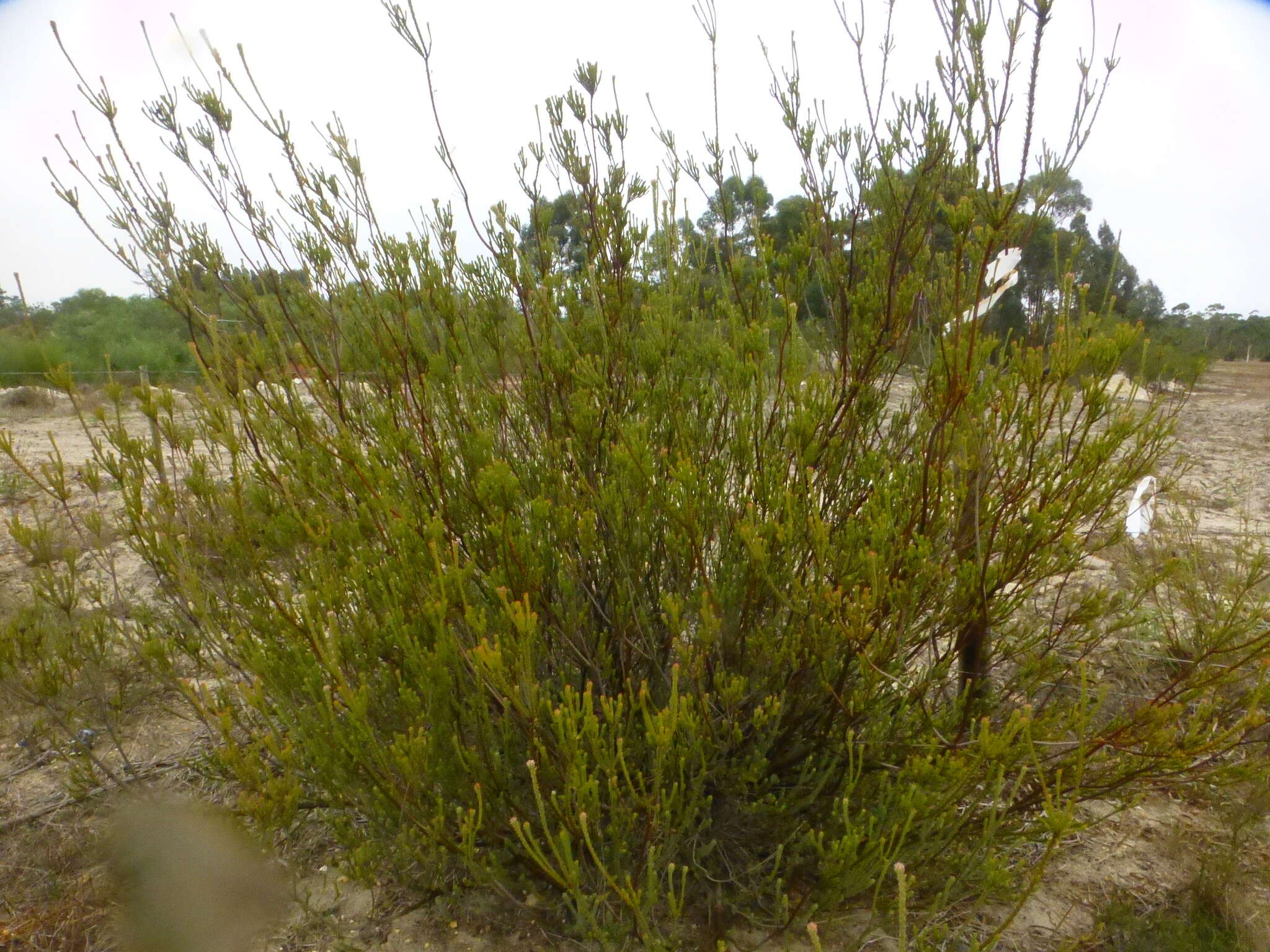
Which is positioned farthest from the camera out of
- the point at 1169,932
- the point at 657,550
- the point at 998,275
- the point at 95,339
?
the point at 95,339

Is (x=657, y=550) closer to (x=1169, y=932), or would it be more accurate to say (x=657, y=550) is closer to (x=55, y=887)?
(x=1169, y=932)

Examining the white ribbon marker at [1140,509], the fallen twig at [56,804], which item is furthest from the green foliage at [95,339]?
the white ribbon marker at [1140,509]

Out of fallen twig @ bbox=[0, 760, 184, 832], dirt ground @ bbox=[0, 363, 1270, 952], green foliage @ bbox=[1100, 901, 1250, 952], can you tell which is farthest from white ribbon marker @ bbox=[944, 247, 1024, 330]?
fallen twig @ bbox=[0, 760, 184, 832]

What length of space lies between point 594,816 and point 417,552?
0.67 m

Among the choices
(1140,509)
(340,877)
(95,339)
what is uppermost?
(95,339)

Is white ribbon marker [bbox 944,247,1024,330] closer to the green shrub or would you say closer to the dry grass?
the green shrub

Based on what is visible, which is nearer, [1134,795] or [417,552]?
[1134,795]

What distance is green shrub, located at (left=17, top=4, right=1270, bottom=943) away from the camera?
5.37 ft

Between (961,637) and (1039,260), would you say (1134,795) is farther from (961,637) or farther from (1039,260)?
(1039,260)

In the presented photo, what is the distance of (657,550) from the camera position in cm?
214

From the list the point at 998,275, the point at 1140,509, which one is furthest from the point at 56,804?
the point at 1140,509

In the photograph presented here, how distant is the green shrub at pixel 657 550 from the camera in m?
1.64

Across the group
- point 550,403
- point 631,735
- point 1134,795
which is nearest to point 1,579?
point 550,403

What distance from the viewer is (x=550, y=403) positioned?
7.56ft
